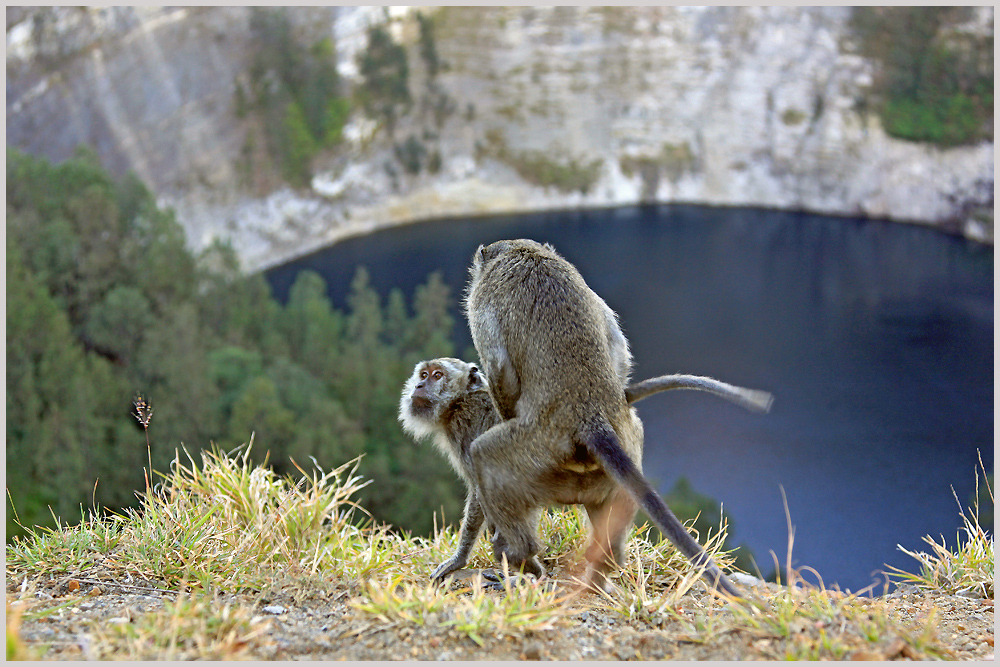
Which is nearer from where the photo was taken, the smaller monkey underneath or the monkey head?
the smaller monkey underneath

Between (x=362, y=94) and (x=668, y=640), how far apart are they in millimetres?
60626

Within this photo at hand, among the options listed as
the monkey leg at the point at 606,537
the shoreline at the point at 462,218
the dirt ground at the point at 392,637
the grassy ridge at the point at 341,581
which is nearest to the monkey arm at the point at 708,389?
the monkey leg at the point at 606,537

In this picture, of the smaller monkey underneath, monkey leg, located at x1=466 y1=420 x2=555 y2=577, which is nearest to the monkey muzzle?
the smaller monkey underneath

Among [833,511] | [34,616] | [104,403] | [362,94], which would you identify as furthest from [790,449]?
[362,94]

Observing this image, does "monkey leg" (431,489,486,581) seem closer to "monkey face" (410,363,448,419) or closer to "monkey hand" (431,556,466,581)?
"monkey hand" (431,556,466,581)

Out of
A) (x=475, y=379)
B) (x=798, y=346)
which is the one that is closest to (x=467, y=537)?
(x=475, y=379)

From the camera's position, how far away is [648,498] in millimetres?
4938

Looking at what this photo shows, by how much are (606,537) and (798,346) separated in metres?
36.4

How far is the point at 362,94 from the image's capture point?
2422 inches

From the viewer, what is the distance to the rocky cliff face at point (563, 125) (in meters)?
54.3

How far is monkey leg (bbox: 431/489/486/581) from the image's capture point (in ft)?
20.0

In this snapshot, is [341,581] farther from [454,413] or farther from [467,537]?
[454,413]

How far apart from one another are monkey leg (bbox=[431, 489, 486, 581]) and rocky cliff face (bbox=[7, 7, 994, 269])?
160 ft

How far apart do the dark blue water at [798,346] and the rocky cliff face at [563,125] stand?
93.6 inches
